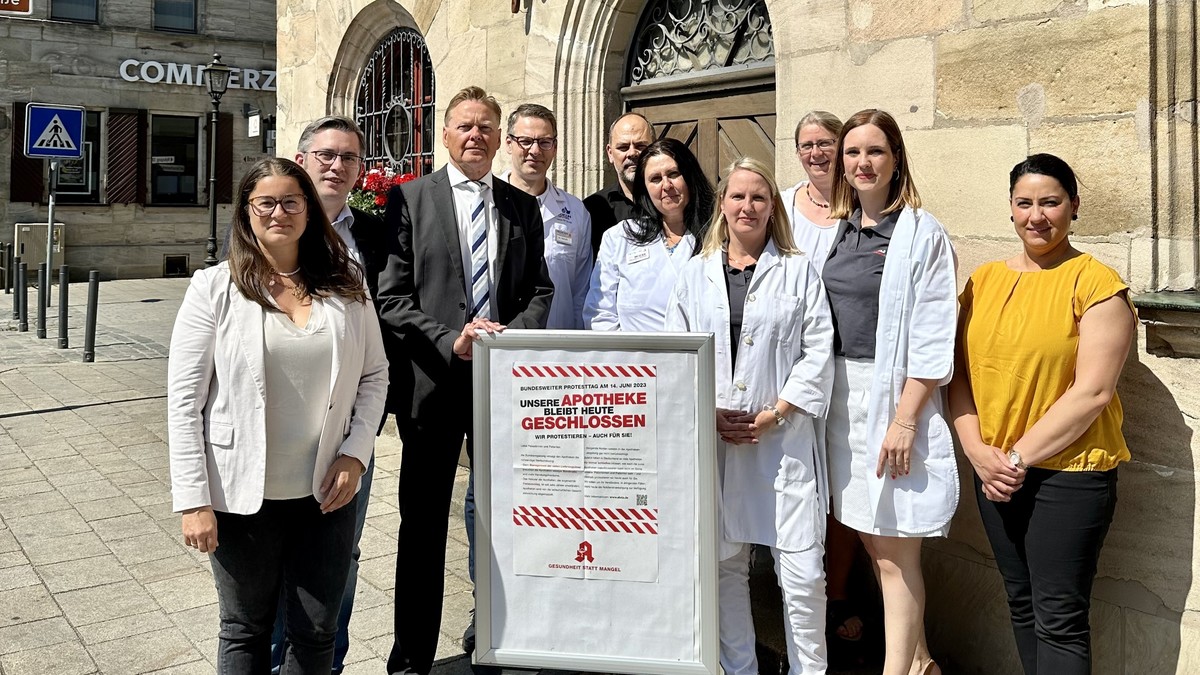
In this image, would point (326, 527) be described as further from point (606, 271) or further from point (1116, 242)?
point (1116, 242)

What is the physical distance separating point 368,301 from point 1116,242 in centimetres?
257

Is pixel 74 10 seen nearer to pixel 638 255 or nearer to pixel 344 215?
pixel 344 215

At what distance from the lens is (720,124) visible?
5.81 m

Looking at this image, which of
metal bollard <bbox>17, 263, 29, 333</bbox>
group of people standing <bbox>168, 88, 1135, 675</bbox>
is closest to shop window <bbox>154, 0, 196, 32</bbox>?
metal bollard <bbox>17, 263, 29, 333</bbox>

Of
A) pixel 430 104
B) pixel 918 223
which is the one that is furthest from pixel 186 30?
pixel 918 223

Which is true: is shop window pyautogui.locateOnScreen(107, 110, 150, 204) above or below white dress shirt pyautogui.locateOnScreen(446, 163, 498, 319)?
above

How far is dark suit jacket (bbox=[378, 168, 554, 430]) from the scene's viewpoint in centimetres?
356

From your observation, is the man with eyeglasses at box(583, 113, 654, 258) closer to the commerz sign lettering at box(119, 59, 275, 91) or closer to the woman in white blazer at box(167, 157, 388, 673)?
the woman in white blazer at box(167, 157, 388, 673)

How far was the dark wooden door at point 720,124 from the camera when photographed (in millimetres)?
5484

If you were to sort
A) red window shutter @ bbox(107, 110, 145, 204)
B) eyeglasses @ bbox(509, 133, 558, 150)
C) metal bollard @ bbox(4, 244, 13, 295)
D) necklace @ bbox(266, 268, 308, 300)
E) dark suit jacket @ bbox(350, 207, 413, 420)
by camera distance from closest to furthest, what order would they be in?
necklace @ bbox(266, 268, 308, 300), dark suit jacket @ bbox(350, 207, 413, 420), eyeglasses @ bbox(509, 133, 558, 150), metal bollard @ bbox(4, 244, 13, 295), red window shutter @ bbox(107, 110, 145, 204)

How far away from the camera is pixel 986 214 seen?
12.9ft

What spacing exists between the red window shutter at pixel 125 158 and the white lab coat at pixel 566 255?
21.9m

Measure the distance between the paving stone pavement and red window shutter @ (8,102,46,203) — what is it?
47.8 feet

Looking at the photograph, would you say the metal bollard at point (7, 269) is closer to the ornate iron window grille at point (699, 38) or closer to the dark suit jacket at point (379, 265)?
the ornate iron window grille at point (699, 38)
